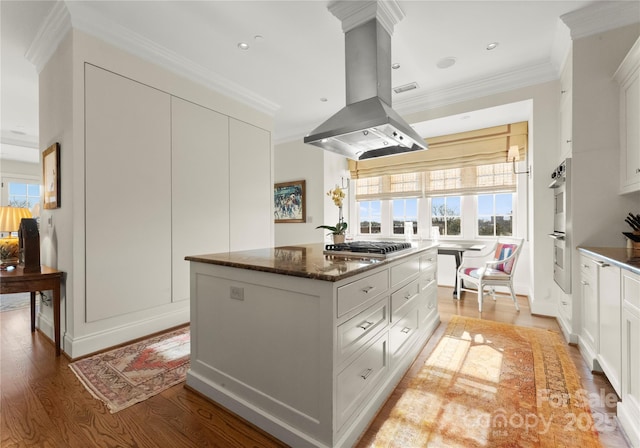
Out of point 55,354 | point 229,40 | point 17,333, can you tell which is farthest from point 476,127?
point 17,333

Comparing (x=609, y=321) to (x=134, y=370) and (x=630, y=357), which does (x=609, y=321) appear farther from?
(x=134, y=370)

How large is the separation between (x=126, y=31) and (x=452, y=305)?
15.8 feet

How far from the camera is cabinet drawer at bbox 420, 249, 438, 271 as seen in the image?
2.64 metres

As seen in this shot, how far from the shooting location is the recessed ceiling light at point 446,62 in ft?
11.0

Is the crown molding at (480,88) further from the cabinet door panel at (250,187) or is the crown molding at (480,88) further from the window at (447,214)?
the cabinet door panel at (250,187)

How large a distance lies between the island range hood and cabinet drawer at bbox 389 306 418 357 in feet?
4.85

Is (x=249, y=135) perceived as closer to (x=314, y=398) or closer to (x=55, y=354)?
(x=55, y=354)

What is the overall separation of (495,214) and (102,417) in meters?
5.46

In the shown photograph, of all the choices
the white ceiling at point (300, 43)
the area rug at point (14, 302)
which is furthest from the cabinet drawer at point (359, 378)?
the area rug at point (14, 302)

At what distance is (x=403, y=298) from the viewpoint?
87.1 inches

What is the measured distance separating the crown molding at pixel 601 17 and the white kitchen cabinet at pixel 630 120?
0.49 metres

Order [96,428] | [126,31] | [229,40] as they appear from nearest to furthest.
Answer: [96,428] < [126,31] < [229,40]

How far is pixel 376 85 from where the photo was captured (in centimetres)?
243

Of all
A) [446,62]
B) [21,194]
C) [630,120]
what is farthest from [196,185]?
[21,194]
